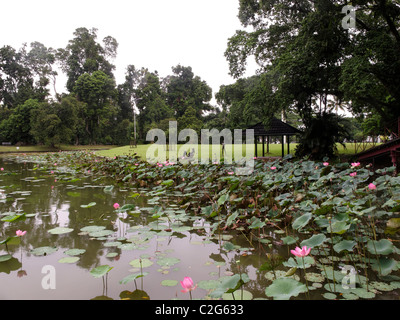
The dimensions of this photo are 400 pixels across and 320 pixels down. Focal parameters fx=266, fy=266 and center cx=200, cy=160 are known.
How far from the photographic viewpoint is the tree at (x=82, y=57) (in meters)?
31.2

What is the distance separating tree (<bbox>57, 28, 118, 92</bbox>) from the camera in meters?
31.2

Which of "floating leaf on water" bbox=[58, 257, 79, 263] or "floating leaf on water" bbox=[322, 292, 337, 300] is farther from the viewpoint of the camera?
"floating leaf on water" bbox=[58, 257, 79, 263]

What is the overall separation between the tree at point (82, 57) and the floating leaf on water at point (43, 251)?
33.1 metres

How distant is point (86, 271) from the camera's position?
1.64 metres

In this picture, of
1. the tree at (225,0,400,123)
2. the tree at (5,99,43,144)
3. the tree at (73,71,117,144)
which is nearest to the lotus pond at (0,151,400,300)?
the tree at (225,0,400,123)

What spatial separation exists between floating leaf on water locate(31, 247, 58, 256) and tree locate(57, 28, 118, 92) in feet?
109

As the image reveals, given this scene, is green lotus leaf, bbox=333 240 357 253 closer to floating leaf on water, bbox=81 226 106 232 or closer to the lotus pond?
the lotus pond

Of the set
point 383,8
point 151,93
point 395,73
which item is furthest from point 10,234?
point 151,93

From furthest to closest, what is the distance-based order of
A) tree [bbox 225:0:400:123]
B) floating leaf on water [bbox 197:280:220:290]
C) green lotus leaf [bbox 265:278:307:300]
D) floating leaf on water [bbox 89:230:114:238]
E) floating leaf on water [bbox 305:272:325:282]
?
tree [bbox 225:0:400:123] → floating leaf on water [bbox 89:230:114:238] → floating leaf on water [bbox 305:272:325:282] → floating leaf on water [bbox 197:280:220:290] → green lotus leaf [bbox 265:278:307:300]

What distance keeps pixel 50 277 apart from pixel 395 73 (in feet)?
26.6

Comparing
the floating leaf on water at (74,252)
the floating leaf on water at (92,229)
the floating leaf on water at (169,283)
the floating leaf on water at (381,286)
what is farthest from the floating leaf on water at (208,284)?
the floating leaf on water at (92,229)

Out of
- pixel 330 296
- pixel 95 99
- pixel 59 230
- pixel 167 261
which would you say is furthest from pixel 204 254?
pixel 95 99
